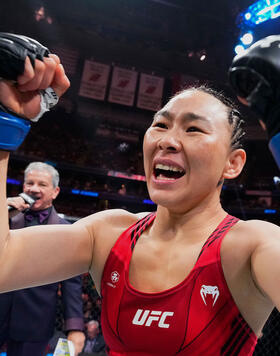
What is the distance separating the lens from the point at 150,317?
1010 mm

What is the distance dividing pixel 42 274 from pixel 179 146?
2.11 ft

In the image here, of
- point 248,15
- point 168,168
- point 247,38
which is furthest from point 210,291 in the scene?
point 247,38

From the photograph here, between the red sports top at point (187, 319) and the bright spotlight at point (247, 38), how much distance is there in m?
8.09

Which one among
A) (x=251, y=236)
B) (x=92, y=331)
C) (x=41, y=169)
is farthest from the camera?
(x=92, y=331)

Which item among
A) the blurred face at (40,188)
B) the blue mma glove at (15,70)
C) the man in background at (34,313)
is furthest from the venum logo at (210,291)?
the blurred face at (40,188)

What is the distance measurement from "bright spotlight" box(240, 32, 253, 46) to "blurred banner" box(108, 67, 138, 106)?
4.32m

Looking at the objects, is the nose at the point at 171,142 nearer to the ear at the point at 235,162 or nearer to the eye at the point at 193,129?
the eye at the point at 193,129

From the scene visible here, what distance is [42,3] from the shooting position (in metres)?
10.5

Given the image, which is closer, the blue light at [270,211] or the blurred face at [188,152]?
the blurred face at [188,152]

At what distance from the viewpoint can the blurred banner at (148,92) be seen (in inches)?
449

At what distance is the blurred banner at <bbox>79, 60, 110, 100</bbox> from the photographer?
1129 cm

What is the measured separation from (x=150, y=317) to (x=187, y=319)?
0.37 ft

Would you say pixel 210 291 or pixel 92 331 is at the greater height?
pixel 210 291

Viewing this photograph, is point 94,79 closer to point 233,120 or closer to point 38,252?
point 233,120
